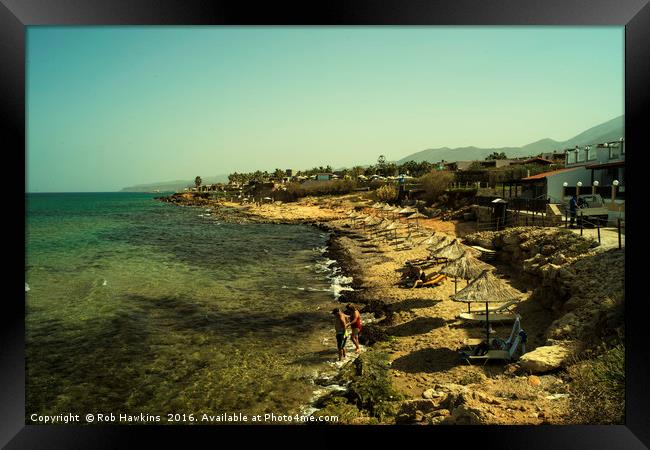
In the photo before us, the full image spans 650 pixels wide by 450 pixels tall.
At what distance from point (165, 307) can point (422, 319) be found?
339 inches

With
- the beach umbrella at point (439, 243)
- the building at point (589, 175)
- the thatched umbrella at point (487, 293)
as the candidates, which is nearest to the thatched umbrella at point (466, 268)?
the thatched umbrella at point (487, 293)

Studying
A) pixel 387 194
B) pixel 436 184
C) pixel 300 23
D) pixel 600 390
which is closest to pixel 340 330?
pixel 600 390

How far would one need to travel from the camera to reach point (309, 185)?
63.7 meters

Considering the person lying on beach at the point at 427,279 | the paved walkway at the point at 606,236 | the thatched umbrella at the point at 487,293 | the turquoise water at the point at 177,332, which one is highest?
the paved walkway at the point at 606,236

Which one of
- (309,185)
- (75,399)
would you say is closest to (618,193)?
(75,399)

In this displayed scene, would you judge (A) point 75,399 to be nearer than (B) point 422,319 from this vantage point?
Yes

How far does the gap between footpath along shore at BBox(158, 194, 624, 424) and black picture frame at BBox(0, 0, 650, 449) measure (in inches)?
30.5

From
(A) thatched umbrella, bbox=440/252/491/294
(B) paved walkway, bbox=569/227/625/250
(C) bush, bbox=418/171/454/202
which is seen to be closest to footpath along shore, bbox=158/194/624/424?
(B) paved walkway, bbox=569/227/625/250

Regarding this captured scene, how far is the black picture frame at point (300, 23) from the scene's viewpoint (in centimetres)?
459

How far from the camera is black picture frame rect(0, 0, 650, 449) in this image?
4.59 meters

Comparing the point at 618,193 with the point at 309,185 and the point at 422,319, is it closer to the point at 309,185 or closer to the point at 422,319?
the point at 422,319

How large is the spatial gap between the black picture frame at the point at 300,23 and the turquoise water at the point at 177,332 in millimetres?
1250

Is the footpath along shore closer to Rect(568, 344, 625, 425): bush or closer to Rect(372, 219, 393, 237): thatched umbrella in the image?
Rect(568, 344, 625, 425): bush

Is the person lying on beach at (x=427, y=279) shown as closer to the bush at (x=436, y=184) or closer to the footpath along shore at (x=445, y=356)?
the footpath along shore at (x=445, y=356)
